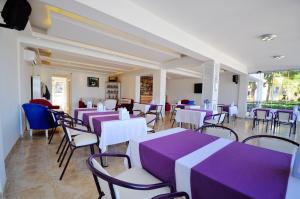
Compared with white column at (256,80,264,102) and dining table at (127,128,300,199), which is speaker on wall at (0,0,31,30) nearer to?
dining table at (127,128,300,199)

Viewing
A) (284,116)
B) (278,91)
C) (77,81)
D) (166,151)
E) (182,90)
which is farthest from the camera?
(182,90)

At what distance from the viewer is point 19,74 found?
3607mm

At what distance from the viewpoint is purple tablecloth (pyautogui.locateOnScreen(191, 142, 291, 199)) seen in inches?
29.2

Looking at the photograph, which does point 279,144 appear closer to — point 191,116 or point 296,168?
point 296,168

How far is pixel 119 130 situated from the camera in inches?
98.2

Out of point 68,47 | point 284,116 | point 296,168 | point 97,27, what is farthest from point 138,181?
point 284,116

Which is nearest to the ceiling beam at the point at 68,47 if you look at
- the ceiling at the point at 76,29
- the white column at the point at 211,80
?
the ceiling at the point at 76,29

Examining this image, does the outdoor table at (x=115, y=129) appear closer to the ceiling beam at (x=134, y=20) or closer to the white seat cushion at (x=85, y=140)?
the white seat cushion at (x=85, y=140)

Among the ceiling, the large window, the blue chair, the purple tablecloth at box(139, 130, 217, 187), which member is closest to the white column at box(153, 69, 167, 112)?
the ceiling

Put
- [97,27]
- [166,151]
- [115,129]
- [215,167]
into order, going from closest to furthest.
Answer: [215,167] < [166,151] < [115,129] < [97,27]

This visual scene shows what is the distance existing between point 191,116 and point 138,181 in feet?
10.6

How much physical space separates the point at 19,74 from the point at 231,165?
4.67 m

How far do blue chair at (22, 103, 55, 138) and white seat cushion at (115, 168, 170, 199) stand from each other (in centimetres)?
312

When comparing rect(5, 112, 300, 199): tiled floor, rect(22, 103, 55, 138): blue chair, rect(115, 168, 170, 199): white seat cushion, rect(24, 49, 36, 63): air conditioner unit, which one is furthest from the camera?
rect(24, 49, 36, 63): air conditioner unit
